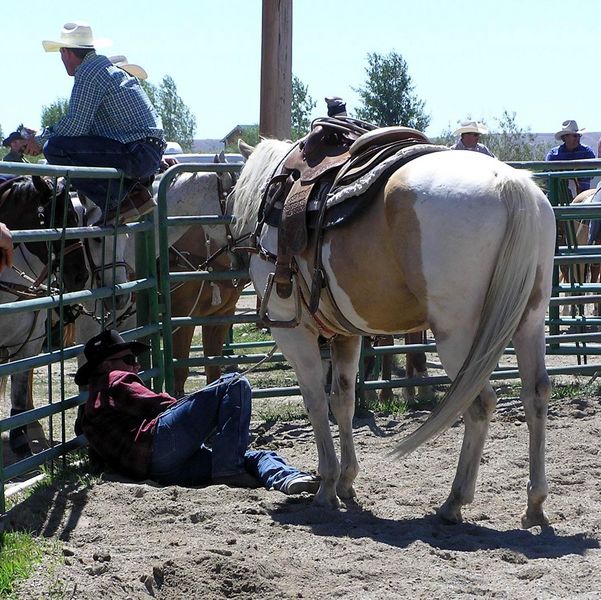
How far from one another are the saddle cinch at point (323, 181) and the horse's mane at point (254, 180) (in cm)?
19

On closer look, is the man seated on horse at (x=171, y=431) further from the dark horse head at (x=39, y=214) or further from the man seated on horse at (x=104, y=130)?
the man seated on horse at (x=104, y=130)

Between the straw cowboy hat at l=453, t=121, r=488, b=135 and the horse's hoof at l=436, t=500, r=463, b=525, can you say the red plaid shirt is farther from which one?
the straw cowboy hat at l=453, t=121, r=488, b=135

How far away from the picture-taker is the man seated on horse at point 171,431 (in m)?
4.95

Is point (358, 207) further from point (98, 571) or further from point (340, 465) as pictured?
point (98, 571)

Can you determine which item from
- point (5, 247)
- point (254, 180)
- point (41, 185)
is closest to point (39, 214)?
point (41, 185)

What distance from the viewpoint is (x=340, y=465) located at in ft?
16.6

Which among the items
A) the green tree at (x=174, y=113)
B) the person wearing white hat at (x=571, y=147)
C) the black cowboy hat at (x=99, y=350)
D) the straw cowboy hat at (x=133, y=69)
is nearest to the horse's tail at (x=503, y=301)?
the black cowboy hat at (x=99, y=350)

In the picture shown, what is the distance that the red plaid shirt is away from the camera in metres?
4.98

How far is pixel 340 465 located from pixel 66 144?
2.54 metres

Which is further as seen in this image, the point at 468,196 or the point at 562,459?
the point at 562,459

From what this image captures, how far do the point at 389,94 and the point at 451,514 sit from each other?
1437 inches

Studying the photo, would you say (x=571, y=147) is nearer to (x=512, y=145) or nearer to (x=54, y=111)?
(x=512, y=145)

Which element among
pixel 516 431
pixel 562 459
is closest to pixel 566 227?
pixel 516 431

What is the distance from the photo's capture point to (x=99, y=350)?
511 centimetres
